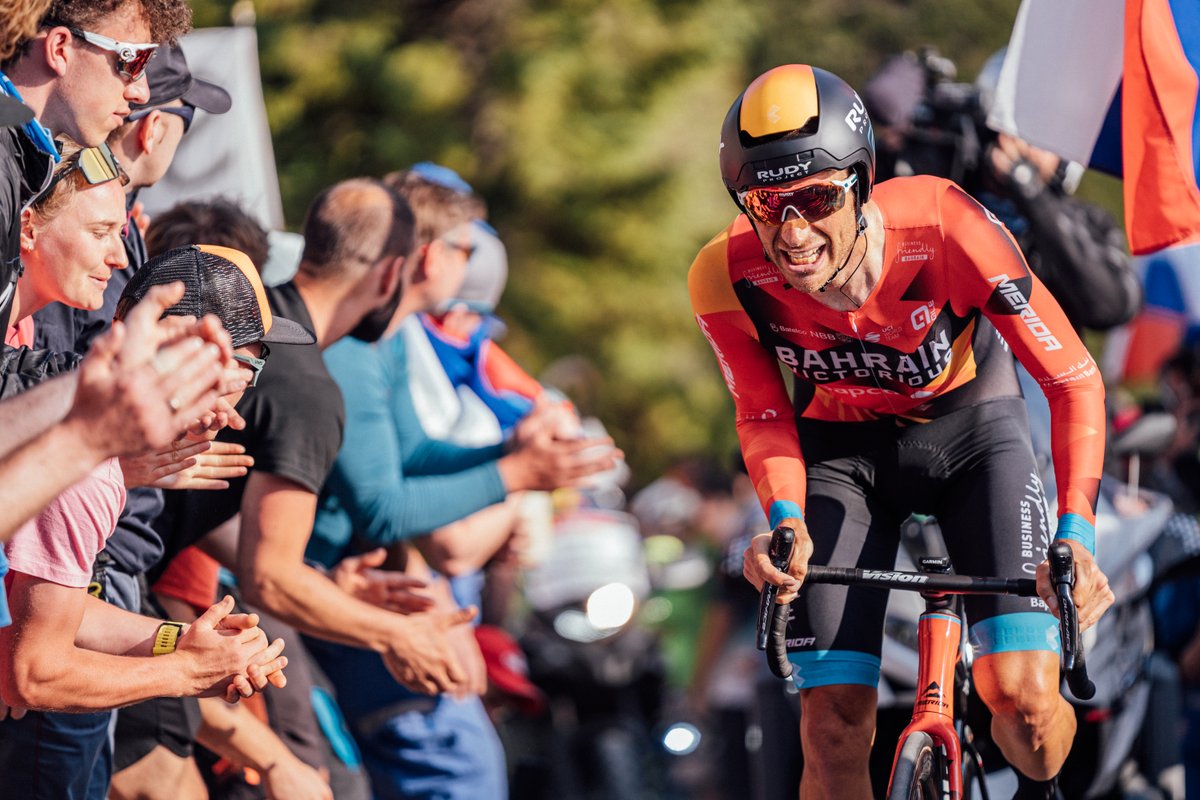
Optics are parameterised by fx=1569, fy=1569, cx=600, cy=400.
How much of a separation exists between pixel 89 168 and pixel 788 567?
91.7 inches

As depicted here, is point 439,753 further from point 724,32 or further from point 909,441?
point 724,32

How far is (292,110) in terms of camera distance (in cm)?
1584

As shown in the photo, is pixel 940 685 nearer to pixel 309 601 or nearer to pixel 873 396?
pixel 873 396

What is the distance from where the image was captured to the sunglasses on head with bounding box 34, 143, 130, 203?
4258mm

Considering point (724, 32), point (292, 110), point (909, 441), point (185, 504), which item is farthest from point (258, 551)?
point (724, 32)

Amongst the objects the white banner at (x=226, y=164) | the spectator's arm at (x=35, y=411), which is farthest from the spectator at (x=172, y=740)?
the white banner at (x=226, y=164)

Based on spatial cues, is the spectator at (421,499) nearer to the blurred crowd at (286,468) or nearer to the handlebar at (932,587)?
the blurred crowd at (286,468)

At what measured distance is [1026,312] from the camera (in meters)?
4.82

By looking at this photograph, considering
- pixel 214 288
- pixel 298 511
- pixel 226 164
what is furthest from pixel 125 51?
pixel 226 164

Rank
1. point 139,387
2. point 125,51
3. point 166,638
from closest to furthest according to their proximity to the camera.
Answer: point 139,387, point 166,638, point 125,51

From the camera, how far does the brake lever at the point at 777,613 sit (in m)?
4.73

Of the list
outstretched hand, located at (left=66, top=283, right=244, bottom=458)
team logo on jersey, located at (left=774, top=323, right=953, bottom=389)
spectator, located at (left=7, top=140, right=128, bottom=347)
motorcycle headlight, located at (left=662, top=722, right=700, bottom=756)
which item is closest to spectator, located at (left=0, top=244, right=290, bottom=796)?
spectator, located at (left=7, top=140, right=128, bottom=347)

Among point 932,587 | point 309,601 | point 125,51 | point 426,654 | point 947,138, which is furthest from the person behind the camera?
point 947,138

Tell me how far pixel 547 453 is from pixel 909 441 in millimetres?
1514
